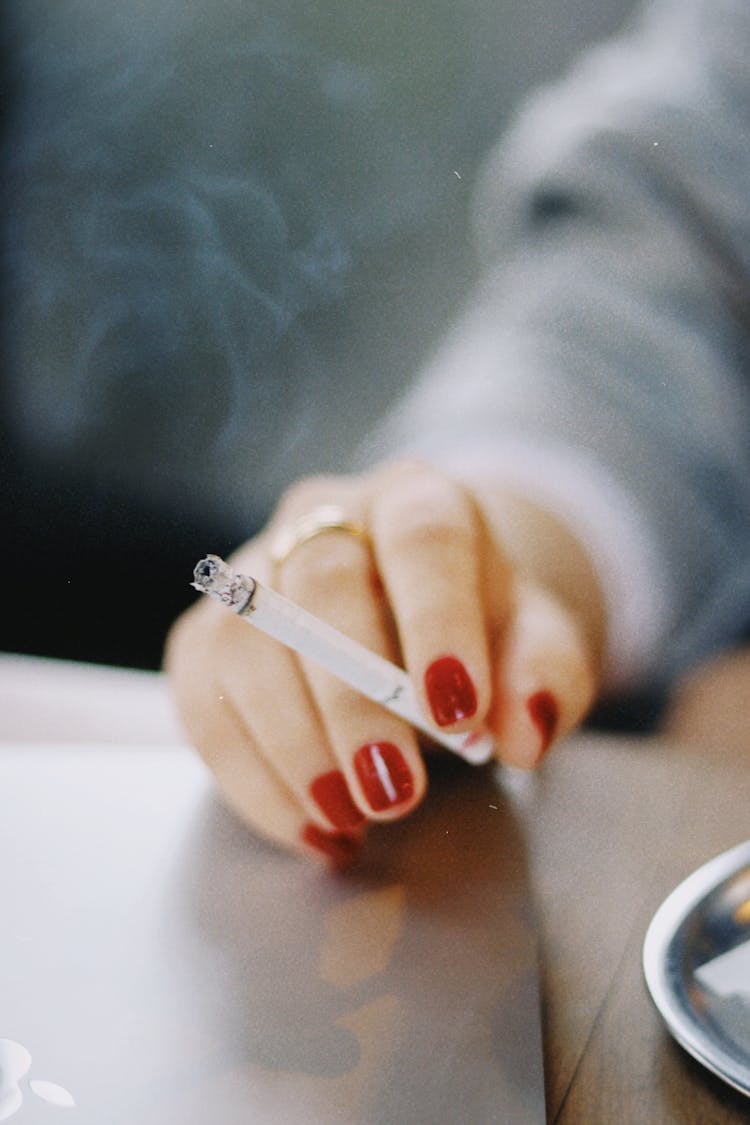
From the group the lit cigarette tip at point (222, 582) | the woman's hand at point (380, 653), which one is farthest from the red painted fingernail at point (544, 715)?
the lit cigarette tip at point (222, 582)

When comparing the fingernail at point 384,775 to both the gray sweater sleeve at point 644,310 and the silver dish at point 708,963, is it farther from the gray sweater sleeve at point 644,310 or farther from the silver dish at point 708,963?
the gray sweater sleeve at point 644,310

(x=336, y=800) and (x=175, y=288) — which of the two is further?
(x=175, y=288)

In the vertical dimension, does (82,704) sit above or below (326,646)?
below

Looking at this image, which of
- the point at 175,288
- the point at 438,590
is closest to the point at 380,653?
the point at 438,590

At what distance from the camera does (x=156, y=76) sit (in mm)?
340

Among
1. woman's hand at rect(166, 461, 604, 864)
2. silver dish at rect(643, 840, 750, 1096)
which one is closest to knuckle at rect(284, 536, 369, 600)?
woman's hand at rect(166, 461, 604, 864)

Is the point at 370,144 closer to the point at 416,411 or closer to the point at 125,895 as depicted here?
the point at 416,411

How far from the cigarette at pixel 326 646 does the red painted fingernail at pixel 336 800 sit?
0.02 metres

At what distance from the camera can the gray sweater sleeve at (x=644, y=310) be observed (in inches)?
14.6

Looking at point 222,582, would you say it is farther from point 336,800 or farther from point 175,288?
point 175,288

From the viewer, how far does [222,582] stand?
15cm

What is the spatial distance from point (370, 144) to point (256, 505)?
16 centimetres

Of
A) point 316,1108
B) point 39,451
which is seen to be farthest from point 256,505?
point 316,1108

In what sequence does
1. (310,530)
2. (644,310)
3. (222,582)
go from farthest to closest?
(644,310), (310,530), (222,582)
